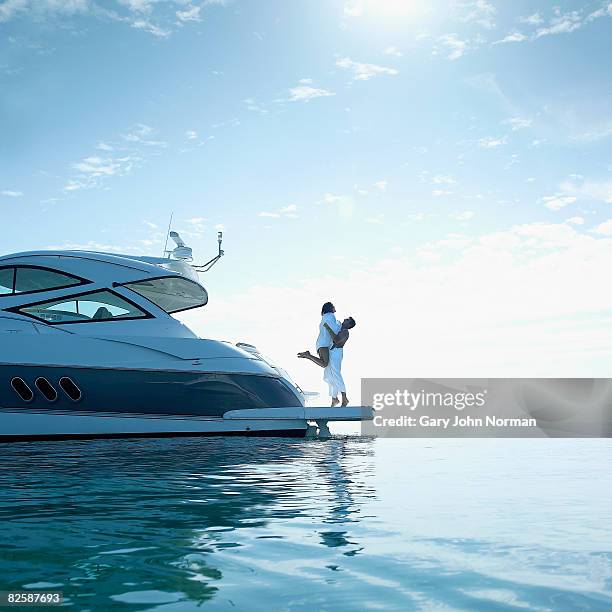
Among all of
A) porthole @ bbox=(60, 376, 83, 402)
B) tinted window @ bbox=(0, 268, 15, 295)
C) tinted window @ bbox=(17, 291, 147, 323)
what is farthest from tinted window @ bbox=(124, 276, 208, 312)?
porthole @ bbox=(60, 376, 83, 402)

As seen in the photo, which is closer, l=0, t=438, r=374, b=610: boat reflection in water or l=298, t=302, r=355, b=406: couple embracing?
l=0, t=438, r=374, b=610: boat reflection in water

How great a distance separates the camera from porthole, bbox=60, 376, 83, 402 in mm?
11469

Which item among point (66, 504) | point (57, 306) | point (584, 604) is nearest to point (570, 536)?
point (584, 604)

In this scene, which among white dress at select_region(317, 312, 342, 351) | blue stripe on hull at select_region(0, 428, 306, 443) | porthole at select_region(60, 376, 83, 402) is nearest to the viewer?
blue stripe on hull at select_region(0, 428, 306, 443)

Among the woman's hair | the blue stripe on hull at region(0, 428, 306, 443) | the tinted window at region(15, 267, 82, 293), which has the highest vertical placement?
the tinted window at region(15, 267, 82, 293)

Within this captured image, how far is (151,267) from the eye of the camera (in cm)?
1348

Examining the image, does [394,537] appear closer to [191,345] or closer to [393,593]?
[393,593]

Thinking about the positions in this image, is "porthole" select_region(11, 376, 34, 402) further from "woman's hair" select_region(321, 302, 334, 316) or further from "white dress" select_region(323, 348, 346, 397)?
"woman's hair" select_region(321, 302, 334, 316)

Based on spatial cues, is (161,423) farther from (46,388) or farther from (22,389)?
(22,389)

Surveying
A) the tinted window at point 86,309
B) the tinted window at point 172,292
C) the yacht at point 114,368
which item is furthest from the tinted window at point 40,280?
the tinted window at point 172,292

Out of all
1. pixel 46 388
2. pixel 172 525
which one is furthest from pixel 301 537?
pixel 46 388

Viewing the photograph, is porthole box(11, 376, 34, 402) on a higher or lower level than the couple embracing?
lower

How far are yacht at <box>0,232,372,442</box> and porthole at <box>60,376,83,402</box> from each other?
0.02m

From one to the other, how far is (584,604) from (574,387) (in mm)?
69403
